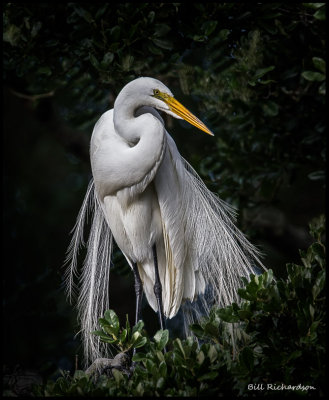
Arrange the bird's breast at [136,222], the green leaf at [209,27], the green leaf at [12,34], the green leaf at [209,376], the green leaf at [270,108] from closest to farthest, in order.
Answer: the green leaf at [209,376], the bird's breast at [136,222], the green leaf at [209,27], the green leaf at [12,34], the green leaf at [270,108]

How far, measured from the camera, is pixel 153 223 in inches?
85.7

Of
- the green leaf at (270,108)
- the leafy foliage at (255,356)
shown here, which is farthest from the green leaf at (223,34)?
the leafy foliage at (255,356)

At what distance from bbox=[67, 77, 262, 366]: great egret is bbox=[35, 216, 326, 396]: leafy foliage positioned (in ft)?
1.87

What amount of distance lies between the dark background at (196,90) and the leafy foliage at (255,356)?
0.78 meters

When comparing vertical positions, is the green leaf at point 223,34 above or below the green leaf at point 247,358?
above

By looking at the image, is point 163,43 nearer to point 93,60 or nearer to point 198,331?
point 93,60

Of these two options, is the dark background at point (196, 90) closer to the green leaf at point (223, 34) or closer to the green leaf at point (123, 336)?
the green leaf at point (223, 34)

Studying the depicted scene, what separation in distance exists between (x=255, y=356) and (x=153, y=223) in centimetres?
76

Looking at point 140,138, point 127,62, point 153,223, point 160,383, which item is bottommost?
point 160,383

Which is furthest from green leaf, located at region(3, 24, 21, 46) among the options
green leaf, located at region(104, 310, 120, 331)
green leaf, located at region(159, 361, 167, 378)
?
green leaf, located at region(159, 361, 167, 378)

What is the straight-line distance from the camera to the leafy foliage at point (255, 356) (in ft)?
4.84

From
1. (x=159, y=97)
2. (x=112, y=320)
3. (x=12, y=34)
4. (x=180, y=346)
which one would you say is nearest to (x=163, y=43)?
(x=159, y=97)

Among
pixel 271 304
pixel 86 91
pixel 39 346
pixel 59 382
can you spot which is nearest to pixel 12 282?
pixel 39 346

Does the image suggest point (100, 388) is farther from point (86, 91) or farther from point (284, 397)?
point (86, 91)
